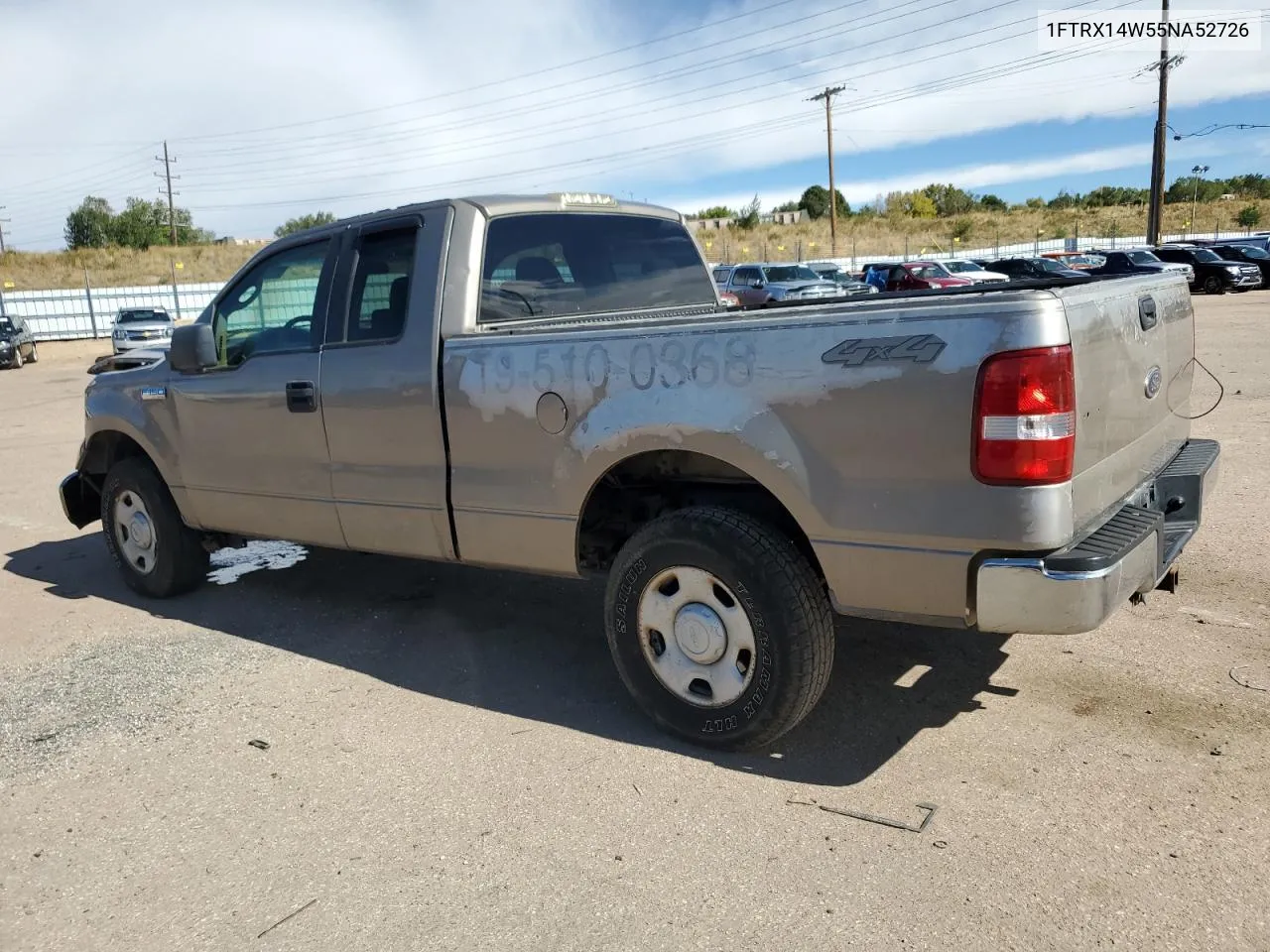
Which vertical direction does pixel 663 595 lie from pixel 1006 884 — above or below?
above

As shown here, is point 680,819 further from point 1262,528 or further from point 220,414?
point 1262,528

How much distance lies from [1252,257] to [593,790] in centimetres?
3595

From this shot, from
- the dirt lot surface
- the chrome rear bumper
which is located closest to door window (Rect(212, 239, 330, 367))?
the dirt lot surface

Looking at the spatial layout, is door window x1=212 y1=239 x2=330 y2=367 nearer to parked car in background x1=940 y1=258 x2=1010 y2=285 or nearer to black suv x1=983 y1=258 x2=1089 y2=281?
parked car in background x1=940 y1=258 x2=1010 y2=285

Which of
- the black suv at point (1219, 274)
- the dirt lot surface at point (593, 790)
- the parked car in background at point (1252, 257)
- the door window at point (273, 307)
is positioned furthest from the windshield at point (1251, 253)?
the door window at point (273, 307)

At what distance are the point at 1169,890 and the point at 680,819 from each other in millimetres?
1378

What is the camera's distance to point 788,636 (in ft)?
10.7

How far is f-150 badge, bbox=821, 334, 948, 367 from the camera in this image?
286cm

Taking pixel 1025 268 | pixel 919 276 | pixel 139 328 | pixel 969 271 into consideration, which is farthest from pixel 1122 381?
pixel 969 271

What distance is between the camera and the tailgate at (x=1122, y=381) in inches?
115

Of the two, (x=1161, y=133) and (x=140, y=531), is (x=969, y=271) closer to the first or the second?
(x=1161, y=133)

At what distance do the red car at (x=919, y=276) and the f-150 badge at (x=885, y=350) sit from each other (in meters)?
27.9

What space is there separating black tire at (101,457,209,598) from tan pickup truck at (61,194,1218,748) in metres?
0.18

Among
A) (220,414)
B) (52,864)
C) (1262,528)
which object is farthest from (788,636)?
(1262,528)
